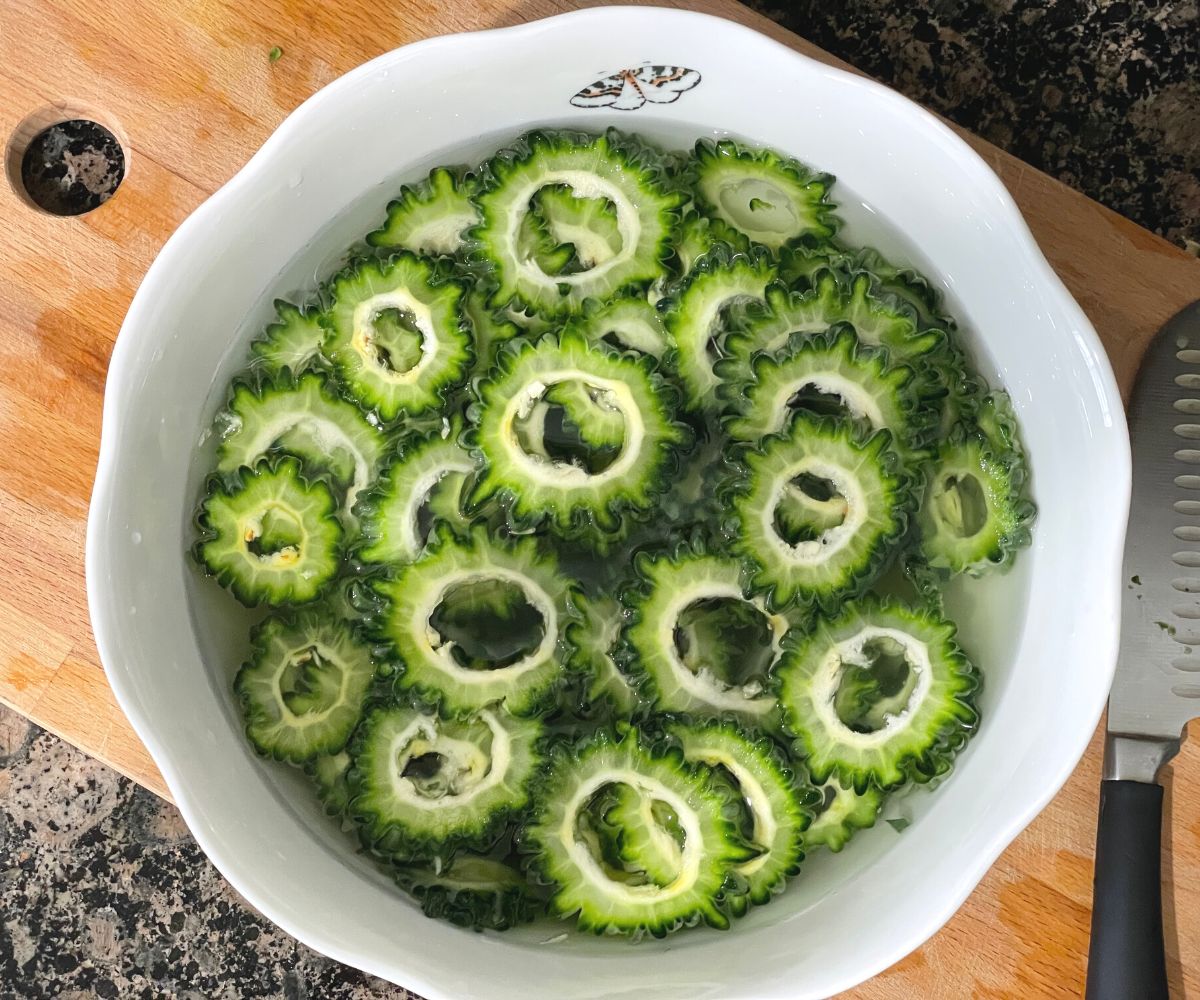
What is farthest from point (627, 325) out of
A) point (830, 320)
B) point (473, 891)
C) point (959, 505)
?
point (473, 891)

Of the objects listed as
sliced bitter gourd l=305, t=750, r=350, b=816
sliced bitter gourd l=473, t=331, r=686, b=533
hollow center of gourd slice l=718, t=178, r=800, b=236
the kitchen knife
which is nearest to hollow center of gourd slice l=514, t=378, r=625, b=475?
sliced bitter gourd l=473, t=331, r=686, b=533

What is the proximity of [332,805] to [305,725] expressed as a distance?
0.10 metres

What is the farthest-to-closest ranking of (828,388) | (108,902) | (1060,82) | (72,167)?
(108,902) → (1060,82) → (72,167) → (828,388)

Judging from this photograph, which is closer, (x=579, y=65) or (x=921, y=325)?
(x=579, y=65)

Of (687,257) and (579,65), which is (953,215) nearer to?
(687,257)

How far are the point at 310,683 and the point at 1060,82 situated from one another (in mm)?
1379

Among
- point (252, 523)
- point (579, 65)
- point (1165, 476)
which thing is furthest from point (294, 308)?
point (1165, 476)

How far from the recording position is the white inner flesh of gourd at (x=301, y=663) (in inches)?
49.9

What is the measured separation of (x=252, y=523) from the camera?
1.25 meters

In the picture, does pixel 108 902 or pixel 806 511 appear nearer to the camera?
pixel 806 511

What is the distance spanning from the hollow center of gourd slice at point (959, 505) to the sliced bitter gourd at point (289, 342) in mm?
787

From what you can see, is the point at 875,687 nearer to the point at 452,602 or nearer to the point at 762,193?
the point at 452,602

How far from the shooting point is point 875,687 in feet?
4.15

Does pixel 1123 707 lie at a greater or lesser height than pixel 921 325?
lesser
